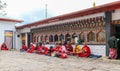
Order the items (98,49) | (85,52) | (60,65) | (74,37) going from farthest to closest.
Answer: (74,37)
(85,52)
(98,49)
(60,65)

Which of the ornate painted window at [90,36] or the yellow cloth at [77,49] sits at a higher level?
the ornate painted window at [90,36]

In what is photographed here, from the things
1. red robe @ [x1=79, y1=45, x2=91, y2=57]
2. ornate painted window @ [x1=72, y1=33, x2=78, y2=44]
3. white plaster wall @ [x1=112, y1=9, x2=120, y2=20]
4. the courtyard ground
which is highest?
white plaster wall @ [x1=112, y1=9, x2=120, y2=20]

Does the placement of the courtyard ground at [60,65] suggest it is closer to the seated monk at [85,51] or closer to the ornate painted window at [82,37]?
the seated monk at [85,51]

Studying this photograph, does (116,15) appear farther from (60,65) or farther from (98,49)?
(60,65)

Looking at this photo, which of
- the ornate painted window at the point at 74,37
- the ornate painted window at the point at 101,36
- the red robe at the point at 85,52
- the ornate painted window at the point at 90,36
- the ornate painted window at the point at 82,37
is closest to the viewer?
the ornate painted window at the point at 101,36

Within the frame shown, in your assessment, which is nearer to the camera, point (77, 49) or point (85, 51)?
point (85, 51)

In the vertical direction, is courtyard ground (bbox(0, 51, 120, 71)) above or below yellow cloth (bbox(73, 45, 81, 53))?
below

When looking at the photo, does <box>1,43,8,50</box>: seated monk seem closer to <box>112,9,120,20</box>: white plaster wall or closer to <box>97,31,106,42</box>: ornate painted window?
<box>97,31,106,42</box>: ornate painted window

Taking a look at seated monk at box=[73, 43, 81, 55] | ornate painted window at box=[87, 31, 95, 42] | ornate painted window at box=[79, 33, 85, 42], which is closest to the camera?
ornate painted window at box=[87, 31, 95, 42]

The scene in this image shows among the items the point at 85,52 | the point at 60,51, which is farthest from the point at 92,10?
the point at 60,51

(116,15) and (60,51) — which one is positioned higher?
(116,15)

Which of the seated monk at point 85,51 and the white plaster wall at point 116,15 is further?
the seated monk at point 85,51

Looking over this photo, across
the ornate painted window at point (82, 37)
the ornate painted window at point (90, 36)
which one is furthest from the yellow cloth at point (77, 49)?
the ornate painted window at point (90, 36)

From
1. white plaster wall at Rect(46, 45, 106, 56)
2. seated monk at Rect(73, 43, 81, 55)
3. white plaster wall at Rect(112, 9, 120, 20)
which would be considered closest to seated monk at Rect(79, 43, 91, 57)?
white plaster wall at Rect(46, 45, 106, 56)
